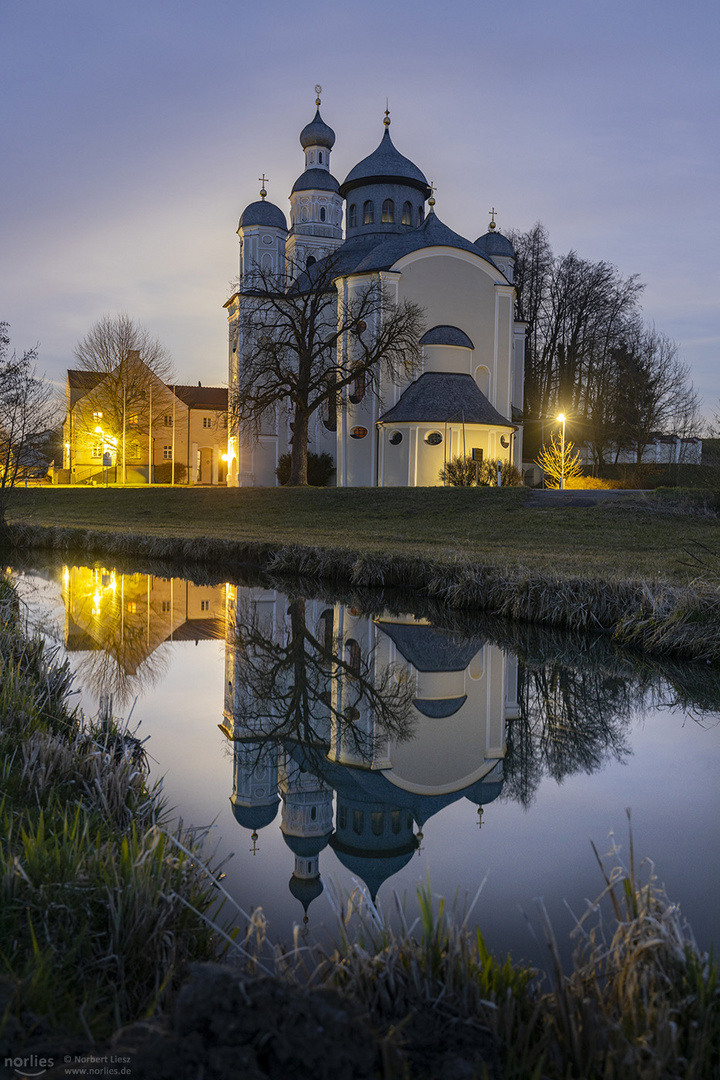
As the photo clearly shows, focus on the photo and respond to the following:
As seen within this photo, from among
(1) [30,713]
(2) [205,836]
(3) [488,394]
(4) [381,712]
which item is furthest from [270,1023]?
(3) [488,394]

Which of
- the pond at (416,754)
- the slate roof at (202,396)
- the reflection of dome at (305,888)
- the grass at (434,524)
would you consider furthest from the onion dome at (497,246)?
the reflection of dome at (305,888)

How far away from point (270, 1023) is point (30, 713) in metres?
3.64

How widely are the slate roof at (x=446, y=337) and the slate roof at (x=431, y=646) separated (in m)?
25.9

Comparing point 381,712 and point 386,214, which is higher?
point 386,214

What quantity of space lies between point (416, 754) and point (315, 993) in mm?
4111

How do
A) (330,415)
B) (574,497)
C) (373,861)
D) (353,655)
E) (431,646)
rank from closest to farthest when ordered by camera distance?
(373,861), (353,655), (431,646), (574,497), (330,415)

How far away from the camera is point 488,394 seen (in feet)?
120

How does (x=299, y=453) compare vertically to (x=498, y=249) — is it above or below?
below

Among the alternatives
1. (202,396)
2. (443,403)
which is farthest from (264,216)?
(202,396)

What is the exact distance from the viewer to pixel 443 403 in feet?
108

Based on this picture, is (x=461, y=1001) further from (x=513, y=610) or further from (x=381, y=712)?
(x=513, y=610)

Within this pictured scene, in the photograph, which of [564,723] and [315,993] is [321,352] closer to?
[564,723]

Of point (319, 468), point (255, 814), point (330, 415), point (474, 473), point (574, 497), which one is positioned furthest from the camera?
point (330, 415)

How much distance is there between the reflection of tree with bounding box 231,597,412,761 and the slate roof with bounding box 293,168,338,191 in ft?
134
